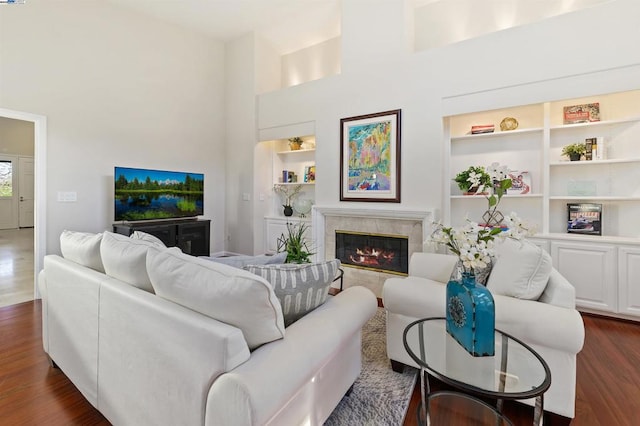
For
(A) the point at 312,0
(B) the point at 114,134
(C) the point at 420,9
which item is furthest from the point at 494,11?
(B) the point at 114,134

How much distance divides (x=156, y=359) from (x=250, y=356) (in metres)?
0.41

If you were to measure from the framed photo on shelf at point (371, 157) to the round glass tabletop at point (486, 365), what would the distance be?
2.38m

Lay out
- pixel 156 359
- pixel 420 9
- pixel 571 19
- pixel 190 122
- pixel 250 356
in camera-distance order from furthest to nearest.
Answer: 1. pixel 190 122
2. pixel 420 9
3. pixel 571 19
4. pixel 156 359
5. pixel 250 356

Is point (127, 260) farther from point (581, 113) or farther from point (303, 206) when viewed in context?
point (581, 113)

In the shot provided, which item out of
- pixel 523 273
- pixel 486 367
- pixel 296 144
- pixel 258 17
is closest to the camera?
pixel 486 367

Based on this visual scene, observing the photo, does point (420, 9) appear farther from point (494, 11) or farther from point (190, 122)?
point (190, 122)

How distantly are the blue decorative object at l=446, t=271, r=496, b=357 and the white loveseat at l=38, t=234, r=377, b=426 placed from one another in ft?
1.46

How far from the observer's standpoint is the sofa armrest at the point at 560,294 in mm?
1549

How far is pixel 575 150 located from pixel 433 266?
211cm

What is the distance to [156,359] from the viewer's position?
1.14 m

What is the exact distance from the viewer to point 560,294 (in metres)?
1.57

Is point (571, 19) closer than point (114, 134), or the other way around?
point (571, 19)

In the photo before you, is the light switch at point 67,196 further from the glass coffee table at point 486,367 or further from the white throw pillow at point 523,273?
the white throw pillow at point 523,273

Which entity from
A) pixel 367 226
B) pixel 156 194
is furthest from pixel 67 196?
pixel 367 226
